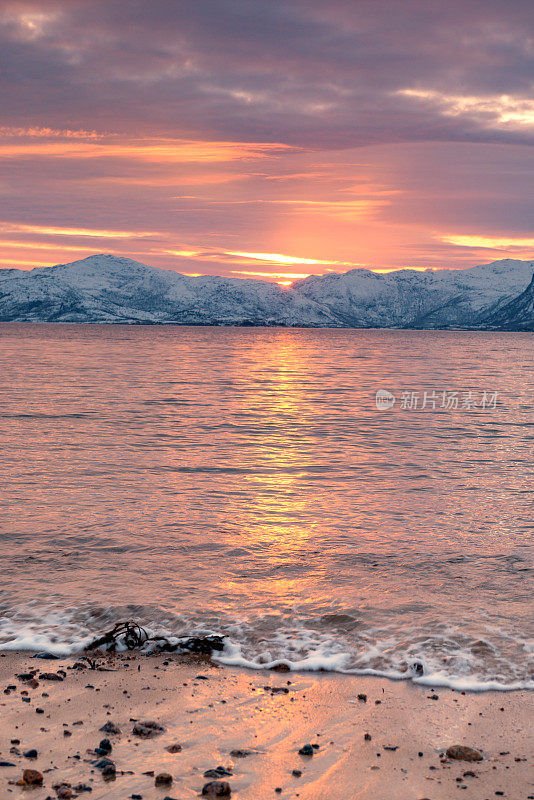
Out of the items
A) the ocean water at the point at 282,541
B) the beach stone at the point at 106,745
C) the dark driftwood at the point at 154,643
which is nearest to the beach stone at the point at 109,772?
the beach stone at the point at 106,745

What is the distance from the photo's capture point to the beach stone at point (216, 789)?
602 centimetres

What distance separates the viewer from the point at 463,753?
22.2 ft

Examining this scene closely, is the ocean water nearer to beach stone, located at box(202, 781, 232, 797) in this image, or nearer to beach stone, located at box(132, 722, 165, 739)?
beach stone, located at box(132, 722, 165, 739)

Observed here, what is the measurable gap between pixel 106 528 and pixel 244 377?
56327 mm

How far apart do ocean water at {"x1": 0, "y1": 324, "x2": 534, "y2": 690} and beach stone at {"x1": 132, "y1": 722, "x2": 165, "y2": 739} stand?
6.72 ft

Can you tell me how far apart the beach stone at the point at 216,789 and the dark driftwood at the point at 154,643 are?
10.9 feet

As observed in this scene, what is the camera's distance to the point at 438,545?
14547 mm

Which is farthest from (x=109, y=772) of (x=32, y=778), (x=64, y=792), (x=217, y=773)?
(x=217, y=773)

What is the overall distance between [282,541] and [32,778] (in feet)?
29.4

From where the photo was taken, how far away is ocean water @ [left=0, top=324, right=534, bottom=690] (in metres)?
9.91

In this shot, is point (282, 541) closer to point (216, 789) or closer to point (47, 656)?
point (47, 656)

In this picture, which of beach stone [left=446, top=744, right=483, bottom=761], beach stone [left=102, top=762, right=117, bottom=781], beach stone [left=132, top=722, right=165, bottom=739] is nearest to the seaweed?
beach stone [left=132, top=722, right=165, bottom=739]

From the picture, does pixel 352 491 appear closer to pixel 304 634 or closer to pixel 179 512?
pixel 179 512

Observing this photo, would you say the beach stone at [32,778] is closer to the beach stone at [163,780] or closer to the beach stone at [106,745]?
the beach stone at [106,745]
